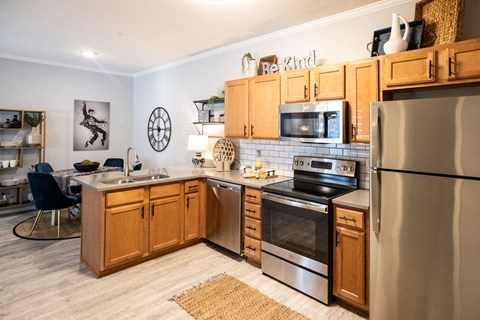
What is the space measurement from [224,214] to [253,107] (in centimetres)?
136

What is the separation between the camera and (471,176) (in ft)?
5.50

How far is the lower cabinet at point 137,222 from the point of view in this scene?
2.90 meters

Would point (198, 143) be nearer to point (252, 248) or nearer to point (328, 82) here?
point (252, 248)

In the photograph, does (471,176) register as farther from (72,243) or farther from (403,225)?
(72,243)

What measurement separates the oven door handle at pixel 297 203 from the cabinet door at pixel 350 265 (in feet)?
0.71

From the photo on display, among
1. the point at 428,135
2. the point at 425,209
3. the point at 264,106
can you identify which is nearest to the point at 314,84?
the point at 264,106

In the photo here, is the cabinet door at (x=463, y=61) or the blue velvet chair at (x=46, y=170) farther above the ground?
the cabinet door at (x=463, y=61)

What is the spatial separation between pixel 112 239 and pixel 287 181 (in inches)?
77.4

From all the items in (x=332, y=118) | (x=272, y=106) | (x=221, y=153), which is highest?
(x=272, y=106)

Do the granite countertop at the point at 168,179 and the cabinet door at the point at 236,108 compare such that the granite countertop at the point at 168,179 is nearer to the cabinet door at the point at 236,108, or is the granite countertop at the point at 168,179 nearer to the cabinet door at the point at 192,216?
the cabinet door at the point at 192,216

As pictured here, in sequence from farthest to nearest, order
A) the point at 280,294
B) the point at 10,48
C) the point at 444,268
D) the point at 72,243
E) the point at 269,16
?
1. the point at 10,48
2. the point at 72,243
3. the point at 269,16
4. the point at 280,294
5. the point at 444,268

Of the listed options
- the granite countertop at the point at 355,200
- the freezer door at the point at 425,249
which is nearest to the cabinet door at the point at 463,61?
the freezer door at the point at 425,249

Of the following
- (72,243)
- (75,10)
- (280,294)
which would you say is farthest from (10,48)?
(280,294)

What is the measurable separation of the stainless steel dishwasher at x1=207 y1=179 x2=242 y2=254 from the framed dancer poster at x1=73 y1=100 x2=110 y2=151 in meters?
3.64
